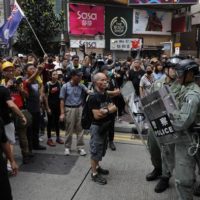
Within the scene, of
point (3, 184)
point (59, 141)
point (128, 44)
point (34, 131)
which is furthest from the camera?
point (128, 44)

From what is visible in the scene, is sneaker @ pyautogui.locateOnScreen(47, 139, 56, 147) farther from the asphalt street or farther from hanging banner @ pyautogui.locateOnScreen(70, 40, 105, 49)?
hanging banner @ pyautogui.locateOnScreen(70, 40, 105, 49)

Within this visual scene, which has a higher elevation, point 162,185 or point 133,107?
point 133,107

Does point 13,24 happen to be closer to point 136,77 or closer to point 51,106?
point 136,77

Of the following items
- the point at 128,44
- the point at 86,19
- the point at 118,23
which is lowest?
the point at 128,44

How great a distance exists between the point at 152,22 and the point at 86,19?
659 cm

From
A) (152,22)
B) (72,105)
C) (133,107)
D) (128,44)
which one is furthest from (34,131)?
(152,22)

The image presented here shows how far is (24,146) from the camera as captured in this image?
204 inches

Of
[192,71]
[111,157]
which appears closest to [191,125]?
[192,71]

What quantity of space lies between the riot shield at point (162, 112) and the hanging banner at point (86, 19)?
25.4 meters

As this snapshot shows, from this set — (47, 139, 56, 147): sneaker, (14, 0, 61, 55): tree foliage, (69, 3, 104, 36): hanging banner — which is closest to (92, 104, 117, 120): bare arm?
(47, 139, 56, 147): sneaker

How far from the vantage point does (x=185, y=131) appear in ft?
10.3

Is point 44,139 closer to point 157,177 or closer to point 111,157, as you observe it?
point 111,157

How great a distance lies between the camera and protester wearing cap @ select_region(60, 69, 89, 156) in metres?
5.52

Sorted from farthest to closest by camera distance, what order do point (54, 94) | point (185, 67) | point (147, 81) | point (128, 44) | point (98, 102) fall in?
point (128, 44)
point (147, 81)
point (54, 94)
point (98, 102)
point (185, 67)
